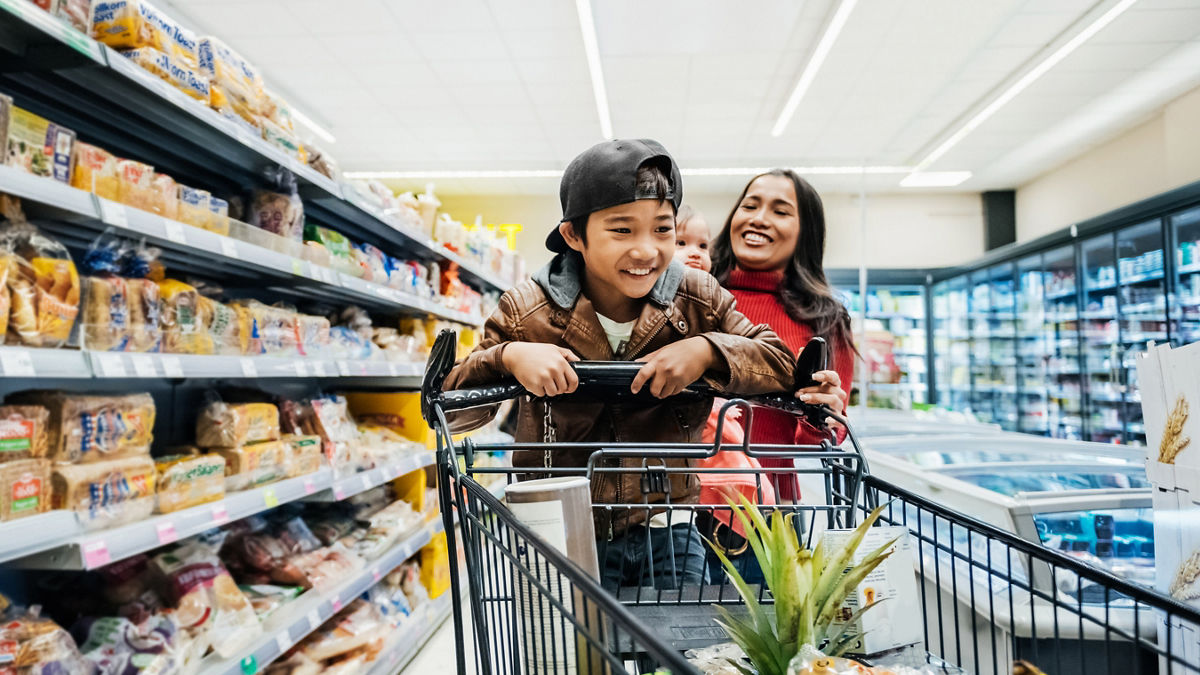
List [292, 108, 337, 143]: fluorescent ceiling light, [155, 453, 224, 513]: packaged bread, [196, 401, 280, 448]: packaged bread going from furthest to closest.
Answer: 1. [292, 108, 337, 143]: fluorescent ceiling light
2. [196, 401, 280, 448]: packaged bread
3. [155, 453, 224, 513]: packaged bread

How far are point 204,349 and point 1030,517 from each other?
2.23m

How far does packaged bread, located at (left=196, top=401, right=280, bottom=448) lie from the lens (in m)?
2.20

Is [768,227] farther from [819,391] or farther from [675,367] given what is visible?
[675,367]

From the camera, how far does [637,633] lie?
436 millimetres

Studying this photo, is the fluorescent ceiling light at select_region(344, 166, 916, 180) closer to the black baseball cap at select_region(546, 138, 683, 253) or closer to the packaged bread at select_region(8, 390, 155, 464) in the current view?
the packaged bread at select_region(8, 390, 155, 464)

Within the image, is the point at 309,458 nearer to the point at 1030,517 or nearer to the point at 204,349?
the point at 204,349

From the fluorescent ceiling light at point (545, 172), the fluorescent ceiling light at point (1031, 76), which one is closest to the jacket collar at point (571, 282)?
the fluorescent ceiling light at point (1031, 76)

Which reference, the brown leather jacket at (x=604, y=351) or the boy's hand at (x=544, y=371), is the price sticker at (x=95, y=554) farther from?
the boy's hand at (x=544, y=371)

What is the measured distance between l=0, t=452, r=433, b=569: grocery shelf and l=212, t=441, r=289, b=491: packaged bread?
0.04 m

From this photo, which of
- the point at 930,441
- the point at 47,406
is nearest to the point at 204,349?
the point at 47,406

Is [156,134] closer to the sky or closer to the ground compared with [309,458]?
closer to the sky

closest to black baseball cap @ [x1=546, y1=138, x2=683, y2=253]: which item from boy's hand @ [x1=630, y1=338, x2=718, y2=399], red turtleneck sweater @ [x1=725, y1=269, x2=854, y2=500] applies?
boy's hand @ [x1=630, y1=338, x2=718, y2=399]

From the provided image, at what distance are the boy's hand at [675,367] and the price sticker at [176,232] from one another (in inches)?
56.4

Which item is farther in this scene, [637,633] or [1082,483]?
[1082,483]
